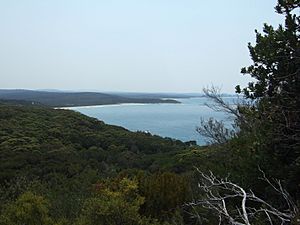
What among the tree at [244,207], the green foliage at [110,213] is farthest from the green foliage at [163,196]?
the tree at [244,207]

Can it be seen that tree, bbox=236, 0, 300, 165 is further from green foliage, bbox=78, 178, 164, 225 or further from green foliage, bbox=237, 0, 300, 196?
green foliage, bbox=78, 178, 164, 225

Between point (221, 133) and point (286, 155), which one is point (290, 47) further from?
point (221, 133)

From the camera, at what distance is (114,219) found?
6996mm

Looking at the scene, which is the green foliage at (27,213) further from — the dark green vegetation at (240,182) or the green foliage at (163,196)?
the green foliage at (163,196)

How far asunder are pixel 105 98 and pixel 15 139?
68.3 meters

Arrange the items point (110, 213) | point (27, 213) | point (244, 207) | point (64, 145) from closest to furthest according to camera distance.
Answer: point (244, 207) < point (110, 213) < point (27, 213) < point (64, 145)

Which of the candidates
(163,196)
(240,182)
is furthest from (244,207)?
(163,196)

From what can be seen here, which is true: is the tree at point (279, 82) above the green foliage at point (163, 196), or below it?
above

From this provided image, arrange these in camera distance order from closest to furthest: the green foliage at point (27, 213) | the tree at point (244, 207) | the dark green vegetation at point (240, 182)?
the tree at point (244, 207), the dark green vegetation at point (240, 182), the green foliage at point (27, 213)

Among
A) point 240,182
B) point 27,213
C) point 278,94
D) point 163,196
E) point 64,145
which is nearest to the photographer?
point 278,94

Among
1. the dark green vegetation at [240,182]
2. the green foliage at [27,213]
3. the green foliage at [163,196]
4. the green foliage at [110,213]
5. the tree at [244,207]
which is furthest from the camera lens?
the green foliage at [163,196]

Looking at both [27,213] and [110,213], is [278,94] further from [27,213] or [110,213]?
[27,213]

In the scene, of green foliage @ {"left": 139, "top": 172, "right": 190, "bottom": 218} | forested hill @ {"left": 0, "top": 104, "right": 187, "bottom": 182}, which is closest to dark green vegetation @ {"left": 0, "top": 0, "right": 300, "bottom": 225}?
green foliage @ {"left": 139, "top": 172, "right": 190, "bottom": 218}

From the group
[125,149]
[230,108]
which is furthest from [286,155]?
[125,149]
